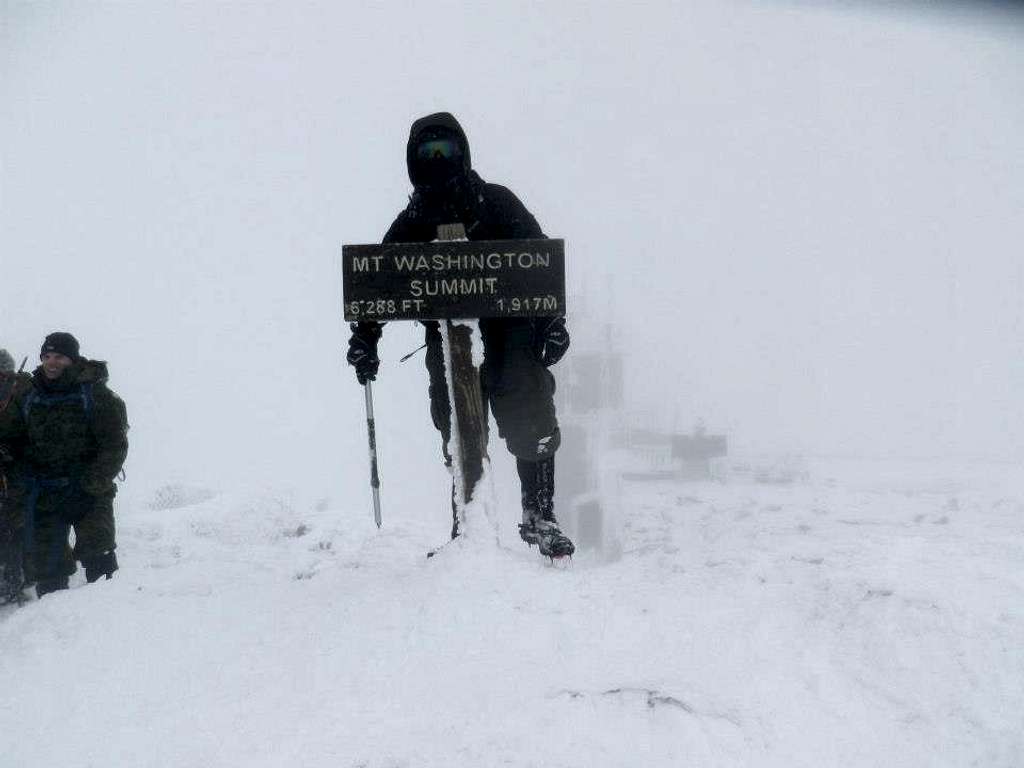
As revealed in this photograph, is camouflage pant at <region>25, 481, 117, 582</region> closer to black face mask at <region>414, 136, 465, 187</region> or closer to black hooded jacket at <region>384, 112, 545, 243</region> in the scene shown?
black hooded jacket at <region>384, 112, 545, 243</region>

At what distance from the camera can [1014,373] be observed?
475ft

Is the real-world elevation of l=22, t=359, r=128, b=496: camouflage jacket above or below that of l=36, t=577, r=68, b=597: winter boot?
above

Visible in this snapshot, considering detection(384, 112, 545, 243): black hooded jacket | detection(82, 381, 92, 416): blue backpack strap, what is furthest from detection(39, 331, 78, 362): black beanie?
detection(384, 112, 545, 243): black hooded jacket

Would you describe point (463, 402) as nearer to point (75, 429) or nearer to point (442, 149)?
point (442, 149)

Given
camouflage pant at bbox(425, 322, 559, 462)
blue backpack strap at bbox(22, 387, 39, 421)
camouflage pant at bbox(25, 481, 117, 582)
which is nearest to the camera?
camouflage pant at bbox(425, 322, 559, 462)

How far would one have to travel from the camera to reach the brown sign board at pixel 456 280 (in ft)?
13.0

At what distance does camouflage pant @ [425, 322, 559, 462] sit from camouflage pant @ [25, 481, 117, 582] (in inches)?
116

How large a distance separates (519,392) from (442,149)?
5.44ft

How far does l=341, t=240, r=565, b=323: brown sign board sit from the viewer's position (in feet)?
13.0

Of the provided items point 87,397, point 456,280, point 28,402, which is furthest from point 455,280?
point 28,402

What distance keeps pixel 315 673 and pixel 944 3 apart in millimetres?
5308

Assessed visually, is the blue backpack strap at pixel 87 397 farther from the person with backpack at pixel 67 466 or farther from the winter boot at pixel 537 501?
the winter boot at pixel 537 501

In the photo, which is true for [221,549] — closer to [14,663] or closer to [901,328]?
[14,663]

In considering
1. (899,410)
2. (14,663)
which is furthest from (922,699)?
(899,410)
